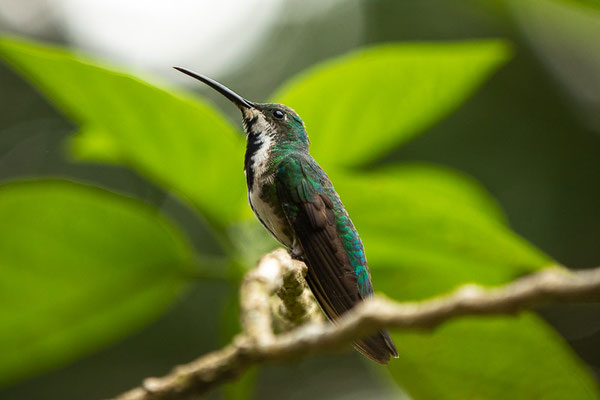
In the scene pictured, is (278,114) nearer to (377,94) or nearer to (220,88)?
(220,88)

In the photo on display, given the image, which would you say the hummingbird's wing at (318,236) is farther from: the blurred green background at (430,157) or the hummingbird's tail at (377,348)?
the blurred green background at (430,157)

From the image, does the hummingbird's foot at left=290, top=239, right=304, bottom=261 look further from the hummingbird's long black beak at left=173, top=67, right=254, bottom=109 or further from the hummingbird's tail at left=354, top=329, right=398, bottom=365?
the hummingbird's long black beak at left=173, top=67, right=254, bottom=109

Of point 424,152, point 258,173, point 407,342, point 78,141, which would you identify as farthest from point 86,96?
point 424,152

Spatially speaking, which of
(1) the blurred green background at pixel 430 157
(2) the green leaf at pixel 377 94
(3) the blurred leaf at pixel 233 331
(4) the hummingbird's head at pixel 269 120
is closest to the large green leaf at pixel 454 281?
(2) the green leaf at pixel 377 94

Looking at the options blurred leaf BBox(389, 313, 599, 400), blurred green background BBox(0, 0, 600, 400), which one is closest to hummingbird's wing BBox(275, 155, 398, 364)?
blurred leaf BBox(389, 313, 599, 400)

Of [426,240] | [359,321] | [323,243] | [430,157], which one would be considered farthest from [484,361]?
[430,157]

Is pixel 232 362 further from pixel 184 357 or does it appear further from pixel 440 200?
pixel 184 357
